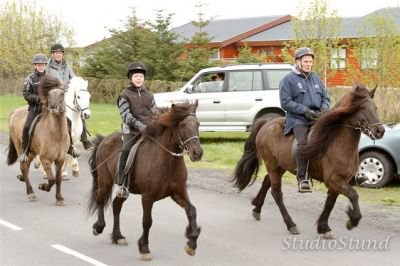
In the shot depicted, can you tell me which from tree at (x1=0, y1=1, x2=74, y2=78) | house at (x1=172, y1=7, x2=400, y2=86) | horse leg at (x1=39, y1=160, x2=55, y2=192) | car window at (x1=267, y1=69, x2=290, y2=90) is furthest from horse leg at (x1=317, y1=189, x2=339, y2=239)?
tree at (x1=0, y1=1, x2=74, y2=78)

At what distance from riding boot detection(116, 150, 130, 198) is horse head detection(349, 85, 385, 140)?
9.65 ft

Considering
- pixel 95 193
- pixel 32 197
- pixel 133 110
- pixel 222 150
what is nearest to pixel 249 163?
pixel 95 193

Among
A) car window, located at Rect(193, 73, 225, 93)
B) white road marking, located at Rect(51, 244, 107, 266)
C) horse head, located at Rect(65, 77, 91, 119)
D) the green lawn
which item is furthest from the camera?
car window, located at Rect(193, 73, 225, 93)

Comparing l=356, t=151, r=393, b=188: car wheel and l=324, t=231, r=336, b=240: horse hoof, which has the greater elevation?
l=356, t=151, r=393, b=188: car wheel

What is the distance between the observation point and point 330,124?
802cm

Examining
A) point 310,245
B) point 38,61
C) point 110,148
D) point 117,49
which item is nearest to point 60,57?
point 38,61

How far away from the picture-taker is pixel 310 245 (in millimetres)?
7703

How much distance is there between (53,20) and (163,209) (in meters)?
48.8

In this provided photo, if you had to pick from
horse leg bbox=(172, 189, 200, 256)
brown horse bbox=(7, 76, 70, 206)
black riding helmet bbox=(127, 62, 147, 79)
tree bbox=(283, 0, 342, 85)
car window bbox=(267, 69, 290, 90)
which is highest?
tree bbox=(283, 0, 342, 85)

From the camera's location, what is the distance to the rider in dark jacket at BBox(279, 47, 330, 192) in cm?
836

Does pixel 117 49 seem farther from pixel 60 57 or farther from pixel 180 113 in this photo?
pixel 180 113

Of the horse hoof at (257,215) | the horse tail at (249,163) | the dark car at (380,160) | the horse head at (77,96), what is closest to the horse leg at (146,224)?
the horse hoof at (257,215)

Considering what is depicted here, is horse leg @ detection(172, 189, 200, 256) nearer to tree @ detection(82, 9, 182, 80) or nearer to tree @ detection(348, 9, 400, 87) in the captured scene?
tree @ detection(348, 9, 400, 87)

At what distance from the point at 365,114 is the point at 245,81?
11.0m
